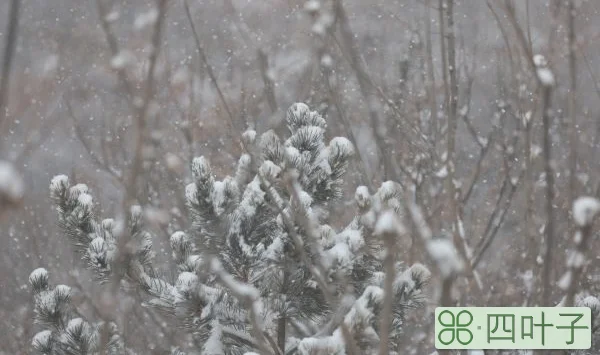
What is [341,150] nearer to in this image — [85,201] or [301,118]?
[301,118]

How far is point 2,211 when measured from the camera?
75 cm

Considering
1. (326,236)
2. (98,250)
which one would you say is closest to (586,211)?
(326,236)

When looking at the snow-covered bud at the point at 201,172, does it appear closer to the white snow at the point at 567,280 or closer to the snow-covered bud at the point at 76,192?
the snow-covered bud at the point at 76,192

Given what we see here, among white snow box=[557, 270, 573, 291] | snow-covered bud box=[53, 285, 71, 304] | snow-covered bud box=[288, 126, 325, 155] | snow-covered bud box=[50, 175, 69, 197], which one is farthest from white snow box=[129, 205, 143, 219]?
white snow box=[557, 270, 573, 291]

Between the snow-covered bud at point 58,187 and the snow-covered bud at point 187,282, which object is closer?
the snow-covered bud at point 187,282

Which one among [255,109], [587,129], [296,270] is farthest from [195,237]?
[587,129]

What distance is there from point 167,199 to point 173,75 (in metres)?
1.59

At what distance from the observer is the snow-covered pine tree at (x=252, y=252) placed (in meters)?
3.26

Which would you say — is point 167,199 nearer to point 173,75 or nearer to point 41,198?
point 173,75

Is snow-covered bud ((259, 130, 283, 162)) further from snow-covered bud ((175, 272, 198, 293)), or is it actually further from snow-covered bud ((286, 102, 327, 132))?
snow-covered bud ((175, 272, 198, 293))
